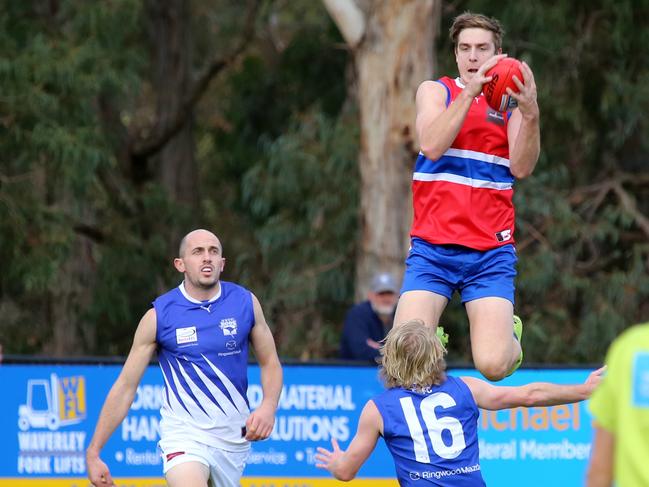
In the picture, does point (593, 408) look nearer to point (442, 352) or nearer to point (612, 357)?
point (612, 357)

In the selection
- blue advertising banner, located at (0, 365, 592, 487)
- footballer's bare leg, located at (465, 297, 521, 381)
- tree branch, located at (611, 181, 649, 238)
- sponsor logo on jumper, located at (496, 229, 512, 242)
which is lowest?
blue advertising banner, located at (0, 365, 592, 487)

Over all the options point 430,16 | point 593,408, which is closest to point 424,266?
point 593,408

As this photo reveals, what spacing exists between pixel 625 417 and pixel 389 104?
11.7 metres

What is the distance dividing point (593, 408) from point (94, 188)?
15.5 meters

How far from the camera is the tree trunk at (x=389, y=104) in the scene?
14.7 metres

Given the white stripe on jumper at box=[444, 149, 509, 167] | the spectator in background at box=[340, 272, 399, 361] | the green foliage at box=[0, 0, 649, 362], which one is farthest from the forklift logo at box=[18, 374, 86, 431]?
the green foliage at box=[0, 0, 649, 362]

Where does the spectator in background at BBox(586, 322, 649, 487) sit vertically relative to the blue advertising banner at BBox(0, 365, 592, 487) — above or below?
above

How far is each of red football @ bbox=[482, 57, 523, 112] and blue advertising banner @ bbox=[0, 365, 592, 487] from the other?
4.15m

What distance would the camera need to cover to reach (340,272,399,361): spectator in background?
440 inches

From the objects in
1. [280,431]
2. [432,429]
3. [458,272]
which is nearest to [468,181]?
[458,272]

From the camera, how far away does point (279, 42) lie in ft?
82.6

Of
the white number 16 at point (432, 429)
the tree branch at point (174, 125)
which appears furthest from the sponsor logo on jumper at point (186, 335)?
the tree branch at point (174, 125)

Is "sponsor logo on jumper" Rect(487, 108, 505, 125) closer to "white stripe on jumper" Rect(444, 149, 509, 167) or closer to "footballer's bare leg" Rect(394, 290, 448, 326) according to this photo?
"white stripe on jumper" Rect(444, 149, 509, 167)

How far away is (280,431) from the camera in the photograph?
33.1ft
